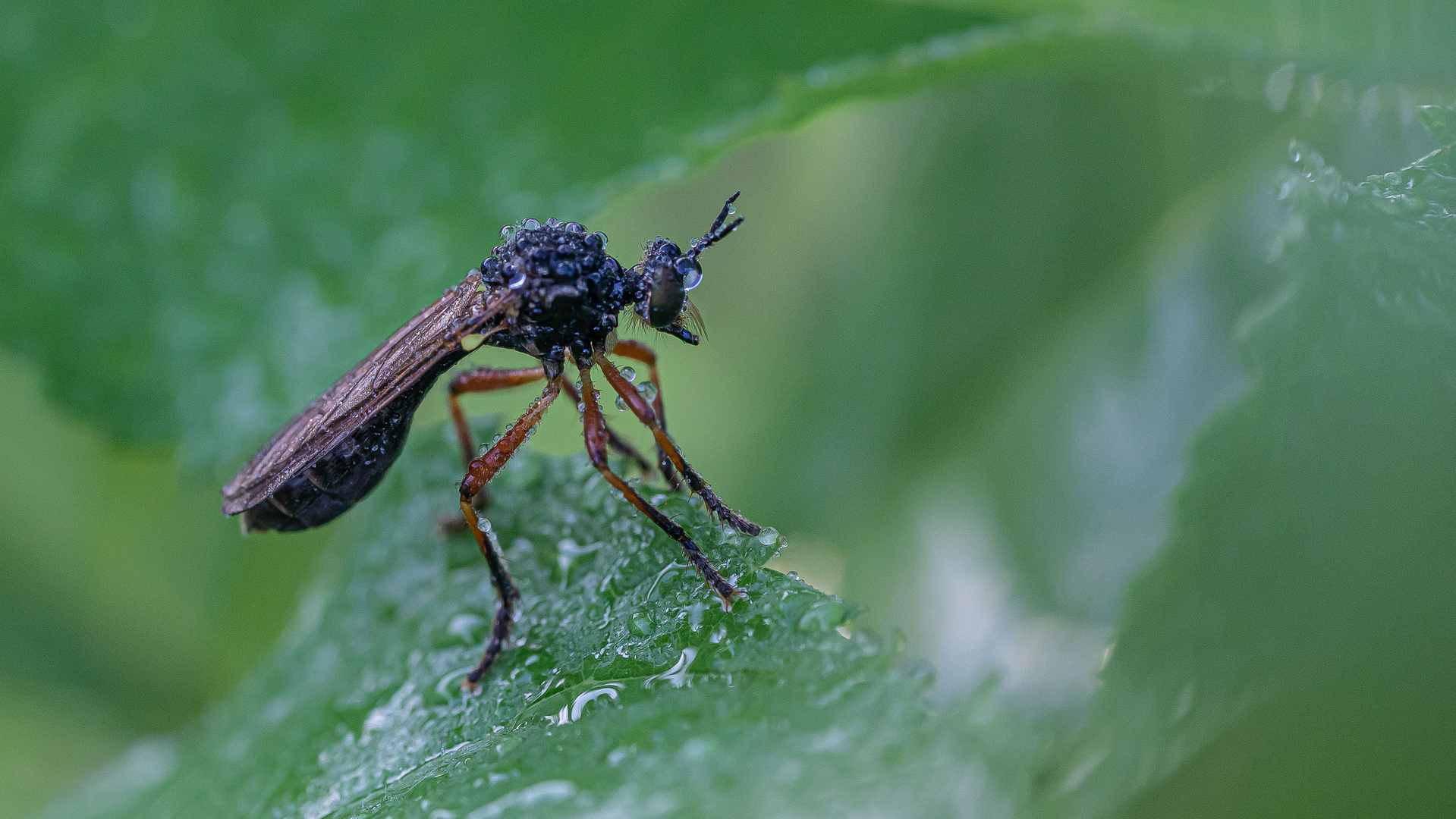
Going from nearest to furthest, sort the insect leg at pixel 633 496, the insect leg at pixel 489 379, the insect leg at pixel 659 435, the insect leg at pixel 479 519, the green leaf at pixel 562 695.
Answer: the green leaf at pixel 562 695 < the insect leg at pixel 633 496 < the insect leg at pixel 479 519 < the insect leg at pixel 659 435 < the insect leg at pixel 489 379

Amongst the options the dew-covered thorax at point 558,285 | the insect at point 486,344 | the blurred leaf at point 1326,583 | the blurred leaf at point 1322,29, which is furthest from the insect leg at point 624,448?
the blurred leaf at point 1326,583

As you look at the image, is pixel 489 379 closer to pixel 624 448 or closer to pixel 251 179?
pixel 624 448

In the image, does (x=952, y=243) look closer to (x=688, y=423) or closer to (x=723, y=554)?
(x=688, y=423)

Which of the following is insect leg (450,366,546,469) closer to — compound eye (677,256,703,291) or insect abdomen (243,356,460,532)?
insect abdomen (243,356,460,532)

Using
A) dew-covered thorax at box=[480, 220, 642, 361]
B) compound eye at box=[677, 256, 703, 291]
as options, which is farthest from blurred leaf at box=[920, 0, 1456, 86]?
dew-covered thorax at box=[480, 220, 642, 361]

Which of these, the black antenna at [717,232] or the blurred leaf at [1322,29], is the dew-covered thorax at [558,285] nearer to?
the black antenna at [717,232]

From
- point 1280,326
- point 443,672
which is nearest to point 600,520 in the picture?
point 443,672

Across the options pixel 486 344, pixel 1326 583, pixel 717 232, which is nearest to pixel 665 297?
pixel 717 232
